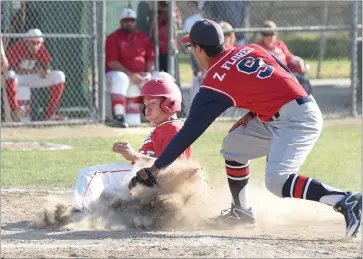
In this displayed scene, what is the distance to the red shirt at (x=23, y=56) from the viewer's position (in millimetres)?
12875

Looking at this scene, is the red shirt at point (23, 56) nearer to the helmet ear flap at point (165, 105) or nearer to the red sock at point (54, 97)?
the red sock at point (54, 97)

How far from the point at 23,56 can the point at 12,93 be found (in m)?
0.66

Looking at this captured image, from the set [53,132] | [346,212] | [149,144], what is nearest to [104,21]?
[53,132]

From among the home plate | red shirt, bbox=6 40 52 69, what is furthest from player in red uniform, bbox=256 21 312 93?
the home plate

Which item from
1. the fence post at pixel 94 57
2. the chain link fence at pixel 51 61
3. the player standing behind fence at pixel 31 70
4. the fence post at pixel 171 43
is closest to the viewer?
the player standing behind fence at pixel 31 70

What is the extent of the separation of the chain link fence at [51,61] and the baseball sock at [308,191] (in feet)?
24.6

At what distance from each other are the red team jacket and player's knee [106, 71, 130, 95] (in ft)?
23.4

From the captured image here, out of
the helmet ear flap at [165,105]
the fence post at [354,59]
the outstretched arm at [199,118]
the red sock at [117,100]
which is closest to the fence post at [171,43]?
the red sock at [117,100]

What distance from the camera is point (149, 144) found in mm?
6590

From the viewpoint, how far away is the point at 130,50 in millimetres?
13344

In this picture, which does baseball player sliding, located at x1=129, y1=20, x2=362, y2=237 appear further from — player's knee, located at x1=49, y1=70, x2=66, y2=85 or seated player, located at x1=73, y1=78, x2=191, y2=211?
player's knee, located at x1=49, y1=70, x2=66, y2=85

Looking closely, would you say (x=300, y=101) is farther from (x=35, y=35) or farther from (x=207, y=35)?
(x=35, y=35)

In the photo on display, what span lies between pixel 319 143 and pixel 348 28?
3572 mm

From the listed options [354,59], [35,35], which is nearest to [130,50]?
[35,35]
